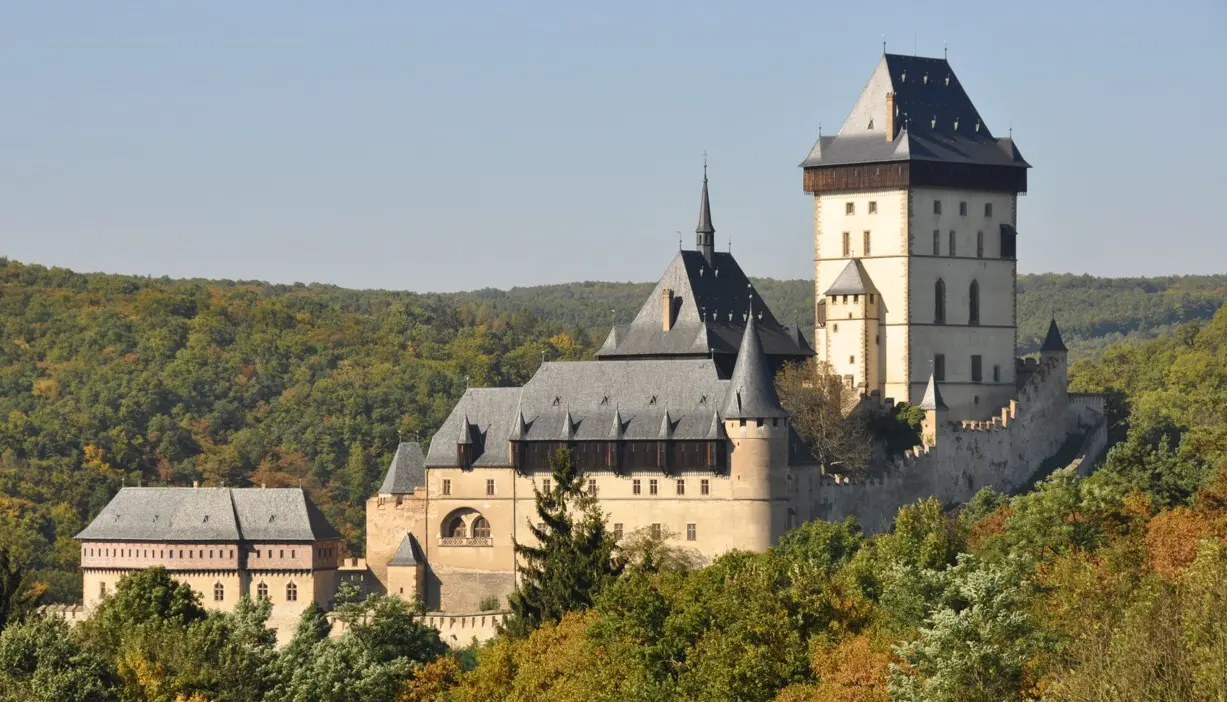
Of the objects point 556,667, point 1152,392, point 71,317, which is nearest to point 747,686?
point 556,667

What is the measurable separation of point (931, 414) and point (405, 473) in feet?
50.6

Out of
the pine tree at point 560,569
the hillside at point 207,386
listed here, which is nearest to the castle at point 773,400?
the pine tree at point 560,569

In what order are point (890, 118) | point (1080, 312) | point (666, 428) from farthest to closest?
point (1080, 312) → point (890, 118) → point (666, 428)

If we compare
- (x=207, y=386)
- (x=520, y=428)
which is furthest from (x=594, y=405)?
(x=207, y=386)

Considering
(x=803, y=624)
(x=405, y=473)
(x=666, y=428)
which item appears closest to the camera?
(x=803, y=624)

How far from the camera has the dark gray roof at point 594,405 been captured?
263 feet

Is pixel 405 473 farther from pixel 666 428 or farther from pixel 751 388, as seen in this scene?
pixel 751 388

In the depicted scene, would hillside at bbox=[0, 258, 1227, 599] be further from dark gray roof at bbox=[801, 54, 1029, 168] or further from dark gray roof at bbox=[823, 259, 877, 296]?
dark gray roof at bbox=[801, 54, 1029, 168]

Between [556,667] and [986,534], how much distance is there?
15.0 metres

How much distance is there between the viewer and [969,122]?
88812 millimetres

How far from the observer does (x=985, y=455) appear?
86.5 metres

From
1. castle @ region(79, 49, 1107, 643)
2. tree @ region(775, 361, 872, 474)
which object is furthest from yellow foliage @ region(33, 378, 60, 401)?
tree @ region(775, 361, 872, 474)

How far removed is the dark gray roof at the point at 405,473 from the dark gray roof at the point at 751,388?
10.2 metres

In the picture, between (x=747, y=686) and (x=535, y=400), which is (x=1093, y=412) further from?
(x=747, y=686)
